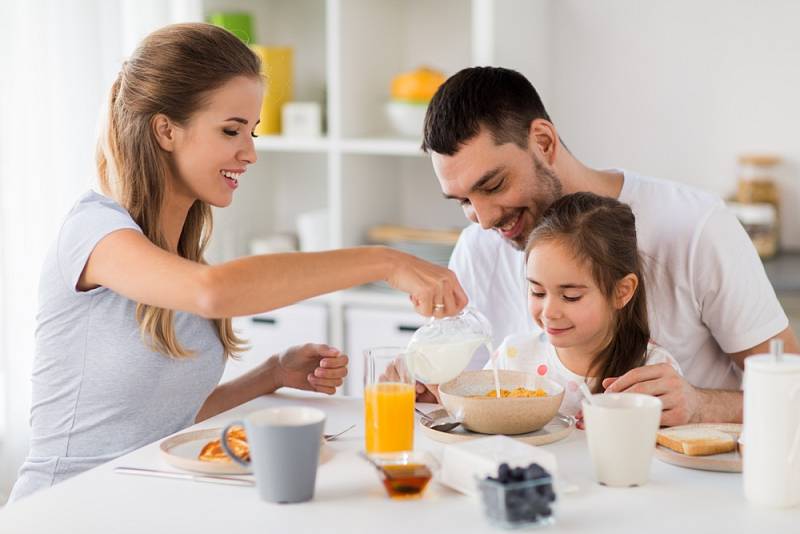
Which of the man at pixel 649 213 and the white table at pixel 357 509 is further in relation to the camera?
the man at pixel 649 213

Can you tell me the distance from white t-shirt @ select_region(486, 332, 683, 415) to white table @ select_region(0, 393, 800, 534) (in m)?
0.41

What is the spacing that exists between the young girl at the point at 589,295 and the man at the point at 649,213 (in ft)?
0.45

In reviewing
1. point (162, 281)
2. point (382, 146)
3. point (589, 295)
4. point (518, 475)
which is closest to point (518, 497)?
point (518, 475)

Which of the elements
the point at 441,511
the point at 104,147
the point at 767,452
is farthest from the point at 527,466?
the point at 104,147

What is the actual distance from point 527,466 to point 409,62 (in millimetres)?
2620

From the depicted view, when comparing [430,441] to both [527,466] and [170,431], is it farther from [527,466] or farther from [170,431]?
[170,431]

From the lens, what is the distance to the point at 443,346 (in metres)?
1.67

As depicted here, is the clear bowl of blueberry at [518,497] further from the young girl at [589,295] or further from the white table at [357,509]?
the young girl at [589,295]

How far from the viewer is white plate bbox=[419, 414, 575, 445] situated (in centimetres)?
164

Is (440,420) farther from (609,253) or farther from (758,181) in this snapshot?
(758,181)

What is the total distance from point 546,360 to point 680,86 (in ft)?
5.75

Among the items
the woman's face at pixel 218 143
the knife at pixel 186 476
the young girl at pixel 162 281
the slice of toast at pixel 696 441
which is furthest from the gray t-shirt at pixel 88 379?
the slice of toast at pixel 696 441

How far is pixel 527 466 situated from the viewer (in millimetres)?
1370

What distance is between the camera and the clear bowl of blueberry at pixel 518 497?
1.29m
